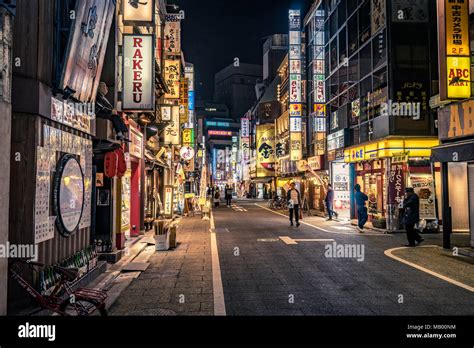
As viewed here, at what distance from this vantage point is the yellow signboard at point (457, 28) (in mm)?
12719

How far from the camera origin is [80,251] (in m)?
8.48

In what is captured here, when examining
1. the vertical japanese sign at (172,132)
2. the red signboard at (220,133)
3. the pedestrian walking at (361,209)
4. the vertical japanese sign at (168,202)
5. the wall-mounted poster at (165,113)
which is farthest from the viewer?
the red signboard at (220,133)

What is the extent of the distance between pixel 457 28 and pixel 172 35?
19.0 meters

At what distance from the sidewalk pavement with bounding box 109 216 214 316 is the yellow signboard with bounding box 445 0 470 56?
10.9 metres

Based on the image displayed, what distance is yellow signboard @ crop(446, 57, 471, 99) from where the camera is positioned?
40.5 feet

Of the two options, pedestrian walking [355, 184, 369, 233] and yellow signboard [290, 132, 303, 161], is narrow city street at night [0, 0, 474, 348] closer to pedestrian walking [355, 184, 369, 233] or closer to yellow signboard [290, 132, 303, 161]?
pedestrian walking [355, 184, 369, 233]

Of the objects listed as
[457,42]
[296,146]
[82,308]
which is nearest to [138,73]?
[82,308]

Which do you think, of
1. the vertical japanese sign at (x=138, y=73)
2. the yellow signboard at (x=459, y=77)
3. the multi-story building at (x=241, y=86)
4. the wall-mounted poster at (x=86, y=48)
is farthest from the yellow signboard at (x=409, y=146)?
the multi-story building at (x=241, y=86)

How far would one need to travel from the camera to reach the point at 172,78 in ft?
79.0

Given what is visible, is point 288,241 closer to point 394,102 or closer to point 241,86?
point 394,102

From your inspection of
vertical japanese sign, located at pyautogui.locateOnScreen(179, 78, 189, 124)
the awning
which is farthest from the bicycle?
vertical japanese sign, located at pyautogui.locateOnScreen(179, 78, 189, 124)

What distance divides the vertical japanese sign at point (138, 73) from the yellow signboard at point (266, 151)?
38.5 meters

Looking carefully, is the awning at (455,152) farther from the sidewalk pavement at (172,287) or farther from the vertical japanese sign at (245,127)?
the vertical japanese sign at (245,127)
